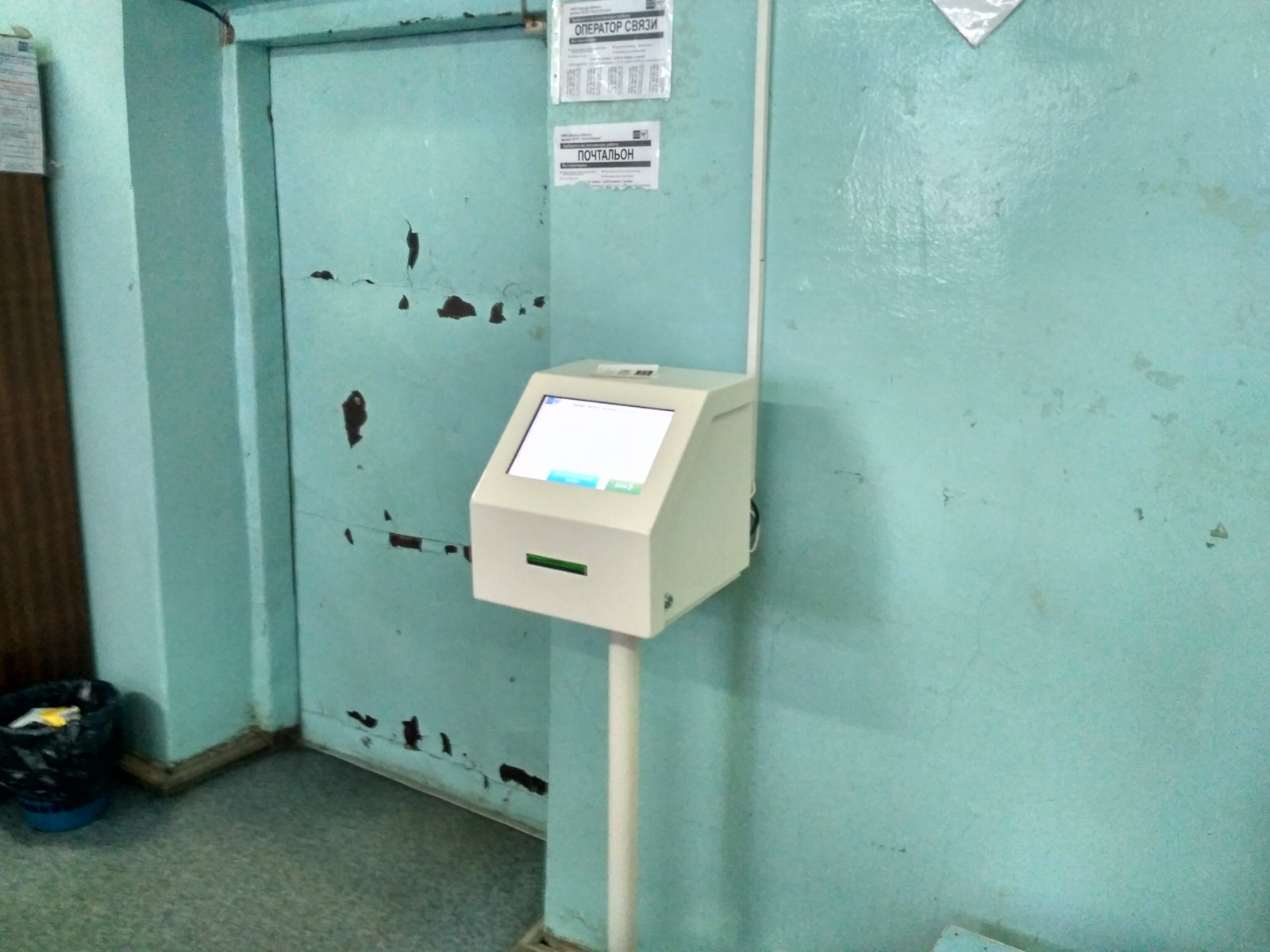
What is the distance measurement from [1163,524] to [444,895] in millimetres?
1515

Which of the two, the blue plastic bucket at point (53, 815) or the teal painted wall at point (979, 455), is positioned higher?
the teal painted wall at point (979, 455)

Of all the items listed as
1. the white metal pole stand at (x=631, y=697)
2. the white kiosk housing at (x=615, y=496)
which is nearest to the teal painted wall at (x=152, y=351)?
the white kiosk housing at (x=615, y=496)

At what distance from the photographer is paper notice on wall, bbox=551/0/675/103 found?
139cm

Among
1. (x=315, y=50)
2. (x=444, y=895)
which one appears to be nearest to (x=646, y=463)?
(x=444, y=895)

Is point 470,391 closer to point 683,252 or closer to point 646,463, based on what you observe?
point 683,252

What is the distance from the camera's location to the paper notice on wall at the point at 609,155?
1.44m

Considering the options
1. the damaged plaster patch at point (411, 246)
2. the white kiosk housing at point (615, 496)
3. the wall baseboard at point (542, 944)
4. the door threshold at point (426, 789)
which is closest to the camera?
the white kiosk housing at point (615, 496)

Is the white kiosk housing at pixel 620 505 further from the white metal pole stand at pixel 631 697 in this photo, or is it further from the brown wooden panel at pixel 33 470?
the brown wooden panel at pixel 33 470

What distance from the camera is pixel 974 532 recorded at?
51.7 inches

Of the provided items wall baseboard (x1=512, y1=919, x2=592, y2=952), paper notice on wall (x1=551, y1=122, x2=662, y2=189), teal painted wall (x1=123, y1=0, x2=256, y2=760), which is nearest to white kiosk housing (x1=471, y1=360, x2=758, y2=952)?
paper notice on wall (x1=551, y1=122, x2=662, y2=189)

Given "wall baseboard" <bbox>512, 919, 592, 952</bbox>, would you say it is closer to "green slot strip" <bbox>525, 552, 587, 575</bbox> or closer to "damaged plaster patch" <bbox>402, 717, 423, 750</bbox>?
"damaged plaster patch" <bbox>402, 717, 423, 750</bbox>

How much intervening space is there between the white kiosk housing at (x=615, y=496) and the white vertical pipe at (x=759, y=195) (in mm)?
103

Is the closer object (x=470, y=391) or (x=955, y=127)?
(x=955, y=127)

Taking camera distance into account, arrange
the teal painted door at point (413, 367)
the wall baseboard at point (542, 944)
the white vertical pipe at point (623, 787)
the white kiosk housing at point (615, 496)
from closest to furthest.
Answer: the white kiosk housing at point (615, 496) → the white vertical pipe at point (623, 787) → the wall baseboard at point (542, 944) → the teal painted door at point (413, 367)
